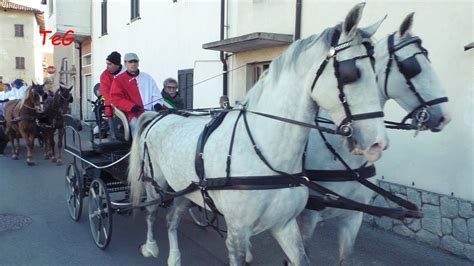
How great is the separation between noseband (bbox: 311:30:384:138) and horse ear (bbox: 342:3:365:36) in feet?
0.20

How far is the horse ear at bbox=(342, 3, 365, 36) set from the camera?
2.07 metres

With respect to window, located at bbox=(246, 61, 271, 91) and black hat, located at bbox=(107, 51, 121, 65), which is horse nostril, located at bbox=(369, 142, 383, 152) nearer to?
black hat, located at bbox=(107, 51, 121, 65)

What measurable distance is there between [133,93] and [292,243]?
10.5 ft

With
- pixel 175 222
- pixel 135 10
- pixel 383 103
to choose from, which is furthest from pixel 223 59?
pixel 383 103

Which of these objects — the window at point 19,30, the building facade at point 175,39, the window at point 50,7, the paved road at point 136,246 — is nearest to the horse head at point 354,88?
the paved road at point 136,246

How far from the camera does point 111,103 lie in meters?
5.13

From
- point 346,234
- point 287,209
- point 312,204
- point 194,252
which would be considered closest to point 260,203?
point 287,209

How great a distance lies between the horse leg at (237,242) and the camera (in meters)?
2.73

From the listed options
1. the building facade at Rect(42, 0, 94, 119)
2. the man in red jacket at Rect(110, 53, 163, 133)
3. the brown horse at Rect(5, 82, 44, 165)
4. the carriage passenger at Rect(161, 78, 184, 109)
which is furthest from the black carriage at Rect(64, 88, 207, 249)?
the building facade at Rect(42, 0, 94, 119)

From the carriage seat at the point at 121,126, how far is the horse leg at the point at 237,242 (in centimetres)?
259

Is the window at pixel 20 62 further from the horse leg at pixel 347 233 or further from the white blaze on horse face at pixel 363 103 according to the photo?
the white blaze on horse face at pixel 363 103

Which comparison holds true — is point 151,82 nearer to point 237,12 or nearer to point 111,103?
point 111,103

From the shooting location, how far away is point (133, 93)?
5.19 metres

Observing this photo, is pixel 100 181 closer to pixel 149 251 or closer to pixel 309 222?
pixel 149 251
